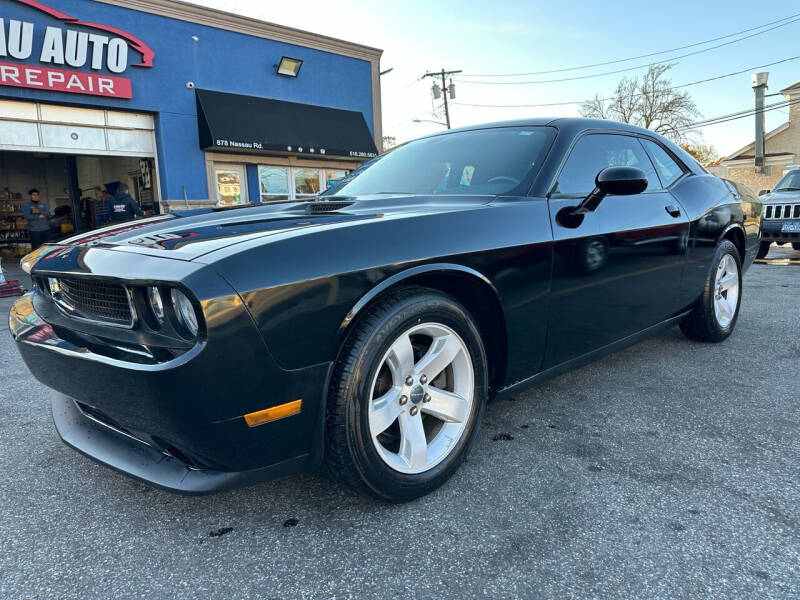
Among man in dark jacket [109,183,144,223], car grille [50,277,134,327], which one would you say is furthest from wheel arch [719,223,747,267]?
man in dark jacket [109,183,144,223]

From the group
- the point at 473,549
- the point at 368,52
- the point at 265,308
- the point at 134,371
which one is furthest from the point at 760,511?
the point at 368,52

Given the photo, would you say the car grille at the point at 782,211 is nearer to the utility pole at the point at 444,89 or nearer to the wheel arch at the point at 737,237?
the wheel arch at the point at 737,237

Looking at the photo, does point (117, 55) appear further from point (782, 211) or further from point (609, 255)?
point (782, 211)

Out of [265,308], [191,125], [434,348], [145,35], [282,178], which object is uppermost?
[145,35]

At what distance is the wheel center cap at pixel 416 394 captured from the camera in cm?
188

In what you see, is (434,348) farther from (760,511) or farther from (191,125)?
(191,125)

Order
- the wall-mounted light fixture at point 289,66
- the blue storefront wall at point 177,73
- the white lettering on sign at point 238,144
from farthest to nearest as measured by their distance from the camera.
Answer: the wall-mounted light fixture at point 289,66, the white lettering on sign at point 238,144, the blue storefront wall at point 177,73

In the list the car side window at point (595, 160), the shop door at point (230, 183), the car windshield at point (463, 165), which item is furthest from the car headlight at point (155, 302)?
the shop door at point (230, 183)

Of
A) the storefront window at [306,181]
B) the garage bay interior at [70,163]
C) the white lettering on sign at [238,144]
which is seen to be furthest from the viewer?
the storefront window at [306,181]

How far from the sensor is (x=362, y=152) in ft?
45.5

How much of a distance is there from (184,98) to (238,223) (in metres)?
10.8

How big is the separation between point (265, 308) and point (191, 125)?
11.4 metres

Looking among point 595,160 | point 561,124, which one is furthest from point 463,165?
point 595,160

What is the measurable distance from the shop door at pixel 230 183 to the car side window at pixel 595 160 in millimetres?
10321
